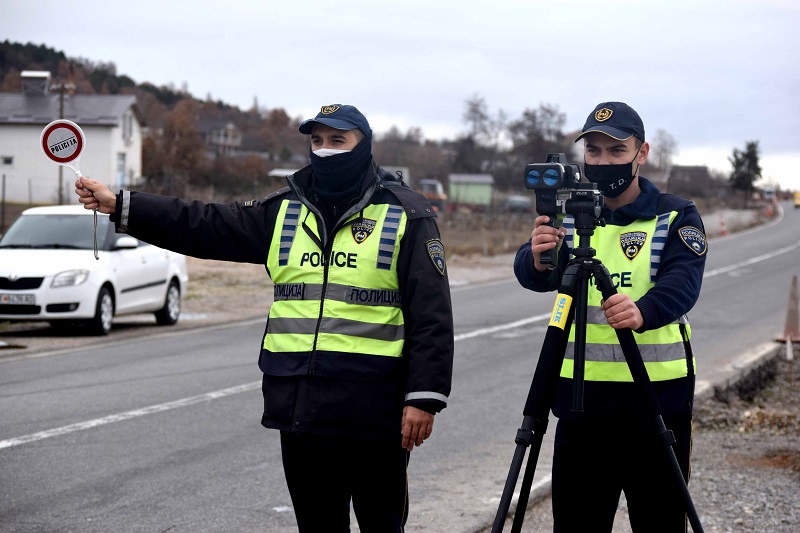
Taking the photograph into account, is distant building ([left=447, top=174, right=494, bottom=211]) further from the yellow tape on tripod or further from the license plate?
the yellow tape on tripod

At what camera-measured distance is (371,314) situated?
12.9 feet

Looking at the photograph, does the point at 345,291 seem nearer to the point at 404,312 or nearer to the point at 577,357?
the point at 404,312

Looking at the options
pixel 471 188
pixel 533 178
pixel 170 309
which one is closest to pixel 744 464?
pixel 533 178

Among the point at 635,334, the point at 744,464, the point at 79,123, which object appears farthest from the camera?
the point at 79,123

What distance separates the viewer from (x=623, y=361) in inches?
157

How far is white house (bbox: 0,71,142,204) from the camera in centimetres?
6297

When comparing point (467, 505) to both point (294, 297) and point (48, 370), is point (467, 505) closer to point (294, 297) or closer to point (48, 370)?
point (294, 297)

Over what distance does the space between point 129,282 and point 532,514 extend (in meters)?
9.82

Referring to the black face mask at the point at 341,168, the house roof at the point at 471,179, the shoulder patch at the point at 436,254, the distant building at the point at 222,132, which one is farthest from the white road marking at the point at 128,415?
the distant building at the point at 222,132

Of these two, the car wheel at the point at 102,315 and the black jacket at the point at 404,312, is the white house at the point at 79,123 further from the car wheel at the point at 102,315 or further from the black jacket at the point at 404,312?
the black jacket at the point at 404,312

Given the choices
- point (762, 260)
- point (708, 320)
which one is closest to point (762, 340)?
point (708, 320)

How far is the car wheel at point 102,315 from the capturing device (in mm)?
14344

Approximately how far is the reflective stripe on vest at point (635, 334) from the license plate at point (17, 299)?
1098cm

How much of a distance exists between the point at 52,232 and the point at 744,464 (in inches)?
400
